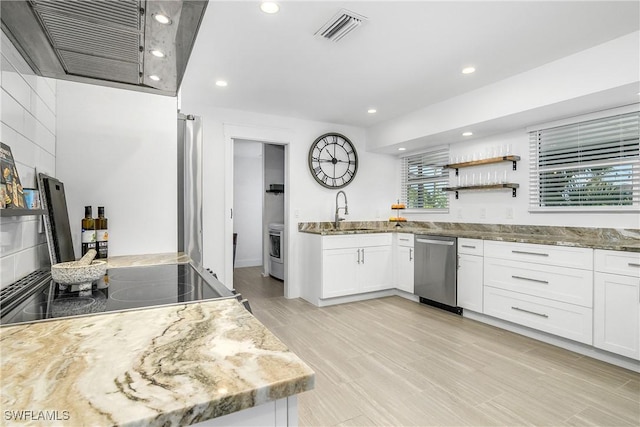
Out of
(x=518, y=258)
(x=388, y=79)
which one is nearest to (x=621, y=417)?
(x=518, y=258)

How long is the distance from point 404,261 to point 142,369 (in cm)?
392

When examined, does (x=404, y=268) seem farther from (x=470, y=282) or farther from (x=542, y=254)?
(x=542, y=254)

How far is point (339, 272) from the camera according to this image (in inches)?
156

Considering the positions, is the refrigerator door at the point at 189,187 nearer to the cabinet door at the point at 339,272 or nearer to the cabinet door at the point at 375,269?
the cabinet door at the point at 339,272

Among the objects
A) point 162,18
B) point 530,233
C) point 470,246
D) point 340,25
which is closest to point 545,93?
point 530,233

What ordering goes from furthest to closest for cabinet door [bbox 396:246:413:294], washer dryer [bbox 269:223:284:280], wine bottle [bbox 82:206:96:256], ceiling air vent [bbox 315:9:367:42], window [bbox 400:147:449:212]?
washer dryer [bbox 269:223:284:280] < window [bbox 400:147:449:212] < cabinet door [bbox 396:246:413:294] < ceiling air vent [bbox 315:9:367:42] < wine bottle [bbox 82:206:96:256]

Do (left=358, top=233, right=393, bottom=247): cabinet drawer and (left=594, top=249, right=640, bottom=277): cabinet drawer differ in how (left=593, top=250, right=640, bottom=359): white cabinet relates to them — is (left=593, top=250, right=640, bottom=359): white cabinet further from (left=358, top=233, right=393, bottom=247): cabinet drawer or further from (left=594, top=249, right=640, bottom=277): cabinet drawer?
(left=358, top=233, right=393, bottom=247): cabinet drawer

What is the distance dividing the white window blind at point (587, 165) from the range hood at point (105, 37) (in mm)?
3461

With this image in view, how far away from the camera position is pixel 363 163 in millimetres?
4875

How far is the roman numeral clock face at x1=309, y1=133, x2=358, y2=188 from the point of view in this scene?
446cm

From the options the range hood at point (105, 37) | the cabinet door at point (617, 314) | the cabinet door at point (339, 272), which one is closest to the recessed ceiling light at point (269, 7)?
the range hood at point (105, 37)

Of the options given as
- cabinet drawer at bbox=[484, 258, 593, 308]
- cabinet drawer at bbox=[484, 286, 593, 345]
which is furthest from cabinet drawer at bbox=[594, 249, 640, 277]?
cabinet drawer at bbox=[484, 286, 593, 345]

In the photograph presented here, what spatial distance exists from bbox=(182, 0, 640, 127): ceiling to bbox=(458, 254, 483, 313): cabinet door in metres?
1.75

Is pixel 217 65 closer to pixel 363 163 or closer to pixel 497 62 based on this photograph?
pixel 497 62
